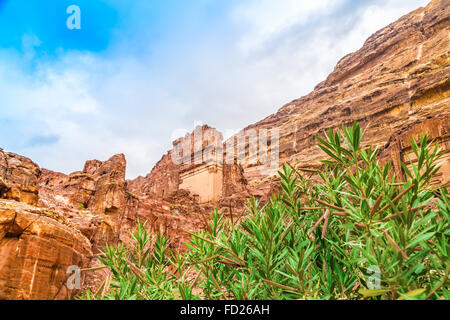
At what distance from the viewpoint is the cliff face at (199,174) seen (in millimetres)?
5852

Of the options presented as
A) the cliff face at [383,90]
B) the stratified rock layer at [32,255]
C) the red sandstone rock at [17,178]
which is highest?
the cliff face at [383,90]

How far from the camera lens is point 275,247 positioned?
67.7 inches

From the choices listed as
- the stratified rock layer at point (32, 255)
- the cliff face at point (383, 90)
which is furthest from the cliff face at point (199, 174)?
the cliff face at point (383, 90)

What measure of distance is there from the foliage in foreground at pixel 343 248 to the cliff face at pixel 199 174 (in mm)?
289

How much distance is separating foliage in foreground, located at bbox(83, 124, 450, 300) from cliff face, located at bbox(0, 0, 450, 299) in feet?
0.95

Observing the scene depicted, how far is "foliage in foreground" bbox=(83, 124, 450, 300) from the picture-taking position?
53.3 inches

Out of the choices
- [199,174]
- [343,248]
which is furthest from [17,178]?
[199,174]

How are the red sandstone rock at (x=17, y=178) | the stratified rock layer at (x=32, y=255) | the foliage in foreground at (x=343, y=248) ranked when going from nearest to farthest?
the foliage in foreground at (x=343, y=248), the stratified rock layer at (x=32, y=255), the red sandstone rock at (x=17, y=178)

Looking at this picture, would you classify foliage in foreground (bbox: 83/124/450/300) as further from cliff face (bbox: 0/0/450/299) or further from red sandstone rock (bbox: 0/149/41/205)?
red sandstone rock (bbox: 0/149/41/205)

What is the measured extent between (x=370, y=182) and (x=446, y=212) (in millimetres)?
513

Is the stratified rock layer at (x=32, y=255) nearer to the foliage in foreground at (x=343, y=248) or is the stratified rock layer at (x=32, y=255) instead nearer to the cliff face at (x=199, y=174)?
the cliff face at (x=199, y=174)

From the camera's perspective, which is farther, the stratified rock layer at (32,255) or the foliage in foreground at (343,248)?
the stratified rock layer at (32,255)

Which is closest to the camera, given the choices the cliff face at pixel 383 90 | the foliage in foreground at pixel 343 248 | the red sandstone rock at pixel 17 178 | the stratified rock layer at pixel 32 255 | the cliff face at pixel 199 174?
the foliage in foreground at pixel 343 248
